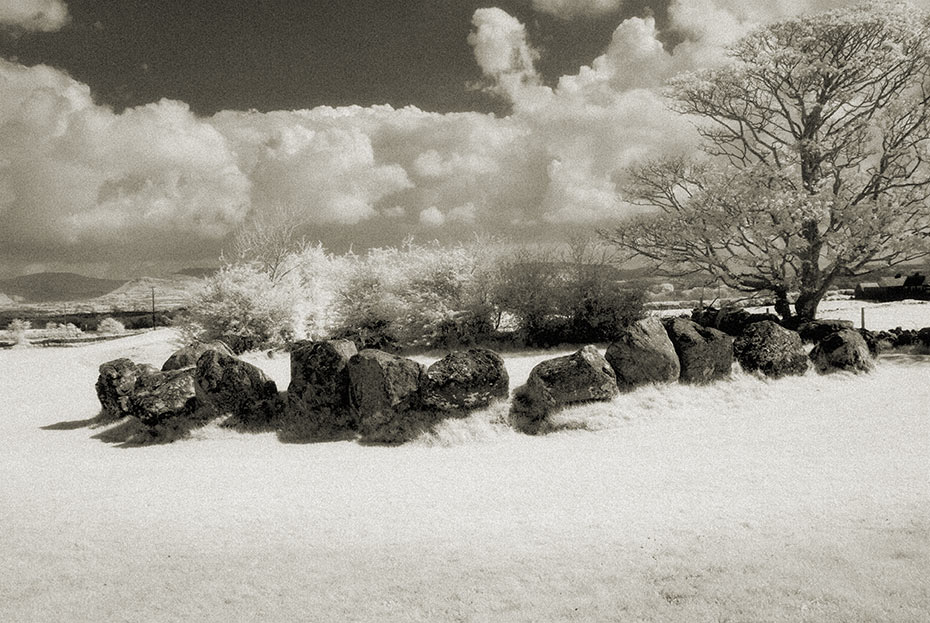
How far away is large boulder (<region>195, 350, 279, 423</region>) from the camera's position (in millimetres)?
9625

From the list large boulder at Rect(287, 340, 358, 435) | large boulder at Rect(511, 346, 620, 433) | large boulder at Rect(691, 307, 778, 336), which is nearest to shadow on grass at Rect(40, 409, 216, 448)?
large boulder at Rect(287, 340, 358, 435)

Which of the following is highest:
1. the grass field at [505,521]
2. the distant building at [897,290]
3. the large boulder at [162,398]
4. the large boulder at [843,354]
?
the distant building at [897,290]

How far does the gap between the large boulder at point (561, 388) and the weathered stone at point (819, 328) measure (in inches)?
263

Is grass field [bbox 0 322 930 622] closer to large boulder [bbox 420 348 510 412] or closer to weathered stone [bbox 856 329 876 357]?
large boulder [bbox 420 348 510 412]

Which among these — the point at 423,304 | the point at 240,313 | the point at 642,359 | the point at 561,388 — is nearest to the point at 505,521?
the point at 561,388

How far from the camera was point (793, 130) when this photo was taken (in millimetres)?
15438

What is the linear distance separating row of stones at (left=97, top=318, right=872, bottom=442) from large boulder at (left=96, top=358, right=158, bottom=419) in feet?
0.06

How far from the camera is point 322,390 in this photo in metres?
9.45

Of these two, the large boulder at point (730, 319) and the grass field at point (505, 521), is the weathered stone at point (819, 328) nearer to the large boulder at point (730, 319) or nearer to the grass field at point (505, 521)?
the large boulder at point (730, 319)

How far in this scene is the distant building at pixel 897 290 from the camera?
79.7 ft

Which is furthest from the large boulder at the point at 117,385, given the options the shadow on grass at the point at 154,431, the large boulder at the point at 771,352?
the large boulder at the point at 771,352

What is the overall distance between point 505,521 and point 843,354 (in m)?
9.00

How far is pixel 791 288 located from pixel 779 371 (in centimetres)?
608

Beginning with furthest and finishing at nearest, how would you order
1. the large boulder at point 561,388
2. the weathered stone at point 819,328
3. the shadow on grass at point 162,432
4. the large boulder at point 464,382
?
the weathered stone at point 819,328 → the shadow on grass at point 162,432 → the large boulder at point 561,388 → the large boulder at point 464,382
